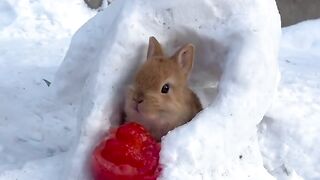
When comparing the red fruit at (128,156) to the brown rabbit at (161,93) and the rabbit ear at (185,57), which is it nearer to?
the brown rabbit at (161,93)

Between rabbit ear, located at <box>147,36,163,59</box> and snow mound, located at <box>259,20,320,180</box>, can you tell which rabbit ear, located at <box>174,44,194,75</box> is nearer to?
rabbit ear, located at <box>147,36,163,59</box>

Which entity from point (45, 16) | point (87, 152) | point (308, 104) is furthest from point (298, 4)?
point (87, 152)

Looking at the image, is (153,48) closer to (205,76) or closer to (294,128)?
(205,76)

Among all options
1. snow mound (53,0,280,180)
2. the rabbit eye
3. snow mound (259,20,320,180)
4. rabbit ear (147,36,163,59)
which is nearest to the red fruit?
snow mound (53,0,280,180)

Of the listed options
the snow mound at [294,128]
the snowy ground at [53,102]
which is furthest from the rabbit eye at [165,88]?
the snow mound at [294,128]

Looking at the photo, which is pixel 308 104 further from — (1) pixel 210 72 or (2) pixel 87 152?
(2) pixel 87 152

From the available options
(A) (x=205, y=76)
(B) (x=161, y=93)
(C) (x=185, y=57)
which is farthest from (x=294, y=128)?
(B) (x=161, y=93)

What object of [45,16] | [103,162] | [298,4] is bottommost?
[298,4]
